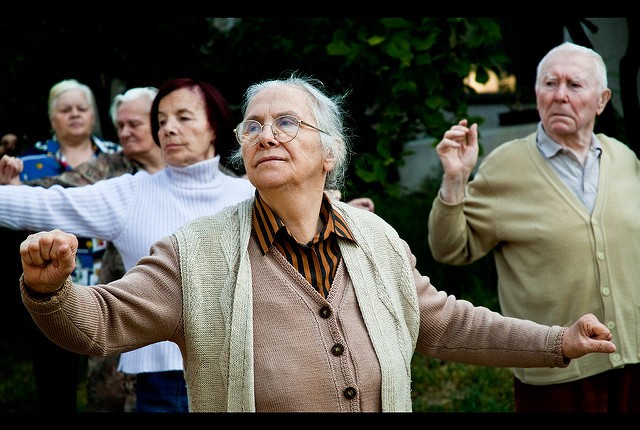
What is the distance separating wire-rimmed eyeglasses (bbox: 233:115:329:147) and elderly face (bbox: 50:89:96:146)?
9.00 feet

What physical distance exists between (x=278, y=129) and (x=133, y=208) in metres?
1.14

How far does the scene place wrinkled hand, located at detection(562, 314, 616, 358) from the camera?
8.82 feet

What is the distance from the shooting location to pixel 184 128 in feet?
12.5

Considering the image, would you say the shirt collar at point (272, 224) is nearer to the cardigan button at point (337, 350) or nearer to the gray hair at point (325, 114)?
the gray hair at point (325, 114)

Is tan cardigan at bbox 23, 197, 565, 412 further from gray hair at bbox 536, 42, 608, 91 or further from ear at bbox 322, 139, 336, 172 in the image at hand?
gray hair at bbox 536, 42, 608, 91

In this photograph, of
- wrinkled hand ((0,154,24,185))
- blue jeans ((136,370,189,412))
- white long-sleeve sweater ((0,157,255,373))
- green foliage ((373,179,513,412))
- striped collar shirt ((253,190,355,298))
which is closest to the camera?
striped collar shirt ((253,190,355,298))

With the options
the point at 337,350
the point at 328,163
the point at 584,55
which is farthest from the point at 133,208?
the point at 584,55

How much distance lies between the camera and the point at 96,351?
2.42 m

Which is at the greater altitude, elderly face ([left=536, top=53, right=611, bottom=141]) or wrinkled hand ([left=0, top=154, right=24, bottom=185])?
elderly face ([left=536, top=53, right=611, bottom=141])

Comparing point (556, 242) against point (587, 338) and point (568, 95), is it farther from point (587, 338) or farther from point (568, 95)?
point (587, 338)

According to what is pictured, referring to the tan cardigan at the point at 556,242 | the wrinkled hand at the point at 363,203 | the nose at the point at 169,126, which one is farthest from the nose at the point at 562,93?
the nose at the point at 169,126

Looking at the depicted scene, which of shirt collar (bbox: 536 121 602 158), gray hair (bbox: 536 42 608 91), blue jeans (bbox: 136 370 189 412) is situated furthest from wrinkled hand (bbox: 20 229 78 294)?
gray hair (bbox: 536 42 608 91)

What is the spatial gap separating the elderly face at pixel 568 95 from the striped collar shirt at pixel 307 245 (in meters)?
1.51

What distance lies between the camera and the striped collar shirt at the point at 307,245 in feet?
8.70
